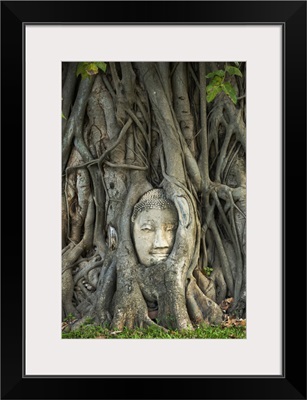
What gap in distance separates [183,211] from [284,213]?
1.54 metres

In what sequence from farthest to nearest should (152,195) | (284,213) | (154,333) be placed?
(152,195)
(154,333)
(284,213)

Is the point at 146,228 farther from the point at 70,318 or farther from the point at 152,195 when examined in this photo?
the point at 70,318

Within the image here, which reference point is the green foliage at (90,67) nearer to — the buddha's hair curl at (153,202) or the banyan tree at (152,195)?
the banyan tree at (152,195)

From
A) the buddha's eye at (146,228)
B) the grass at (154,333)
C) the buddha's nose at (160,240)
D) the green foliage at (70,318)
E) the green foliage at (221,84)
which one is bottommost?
the grass at (154,333)

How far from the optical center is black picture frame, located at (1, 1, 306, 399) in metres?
2.96

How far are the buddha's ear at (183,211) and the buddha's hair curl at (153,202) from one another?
0.07 m

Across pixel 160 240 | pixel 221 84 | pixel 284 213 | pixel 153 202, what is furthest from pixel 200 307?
pixel 221 84

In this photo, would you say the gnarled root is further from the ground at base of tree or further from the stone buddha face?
the stone buddha face

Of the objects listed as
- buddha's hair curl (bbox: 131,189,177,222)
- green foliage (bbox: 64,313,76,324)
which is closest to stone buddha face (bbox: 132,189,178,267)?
buddha's hair curl (bbox: 131,189,177,222)

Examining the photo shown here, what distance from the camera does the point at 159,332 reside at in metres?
4.27

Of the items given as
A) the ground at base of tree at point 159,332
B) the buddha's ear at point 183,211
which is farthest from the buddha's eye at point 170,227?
the ground at base of tree at point 159,332

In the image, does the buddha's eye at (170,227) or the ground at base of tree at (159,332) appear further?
the buddha's eye at (170,227)

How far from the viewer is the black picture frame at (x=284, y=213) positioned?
2965mm
